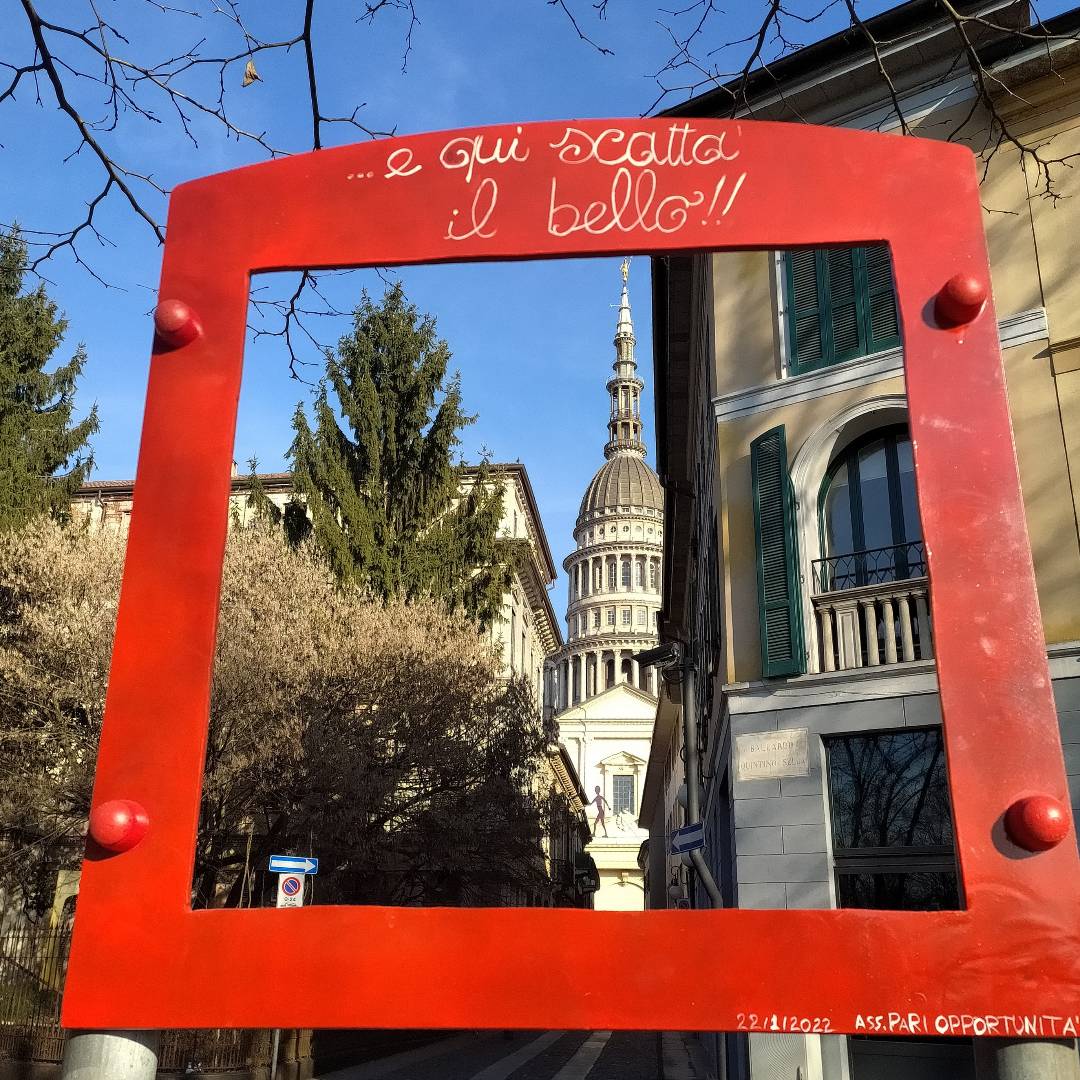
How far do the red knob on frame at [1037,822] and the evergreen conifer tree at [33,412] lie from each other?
22.3 meters

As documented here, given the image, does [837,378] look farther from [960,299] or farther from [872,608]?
[960,299]

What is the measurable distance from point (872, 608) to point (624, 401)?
111 metres

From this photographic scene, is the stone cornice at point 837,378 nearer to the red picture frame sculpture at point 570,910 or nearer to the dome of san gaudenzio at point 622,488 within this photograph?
the red picture frame sculpture at point 570,910

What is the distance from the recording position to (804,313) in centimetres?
1193

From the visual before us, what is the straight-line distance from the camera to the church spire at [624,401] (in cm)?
11744

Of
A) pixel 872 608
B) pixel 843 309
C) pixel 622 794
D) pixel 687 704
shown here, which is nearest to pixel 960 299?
pixel 872 608

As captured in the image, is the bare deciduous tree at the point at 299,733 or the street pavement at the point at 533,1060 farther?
the street pavement at the point at 533,1060

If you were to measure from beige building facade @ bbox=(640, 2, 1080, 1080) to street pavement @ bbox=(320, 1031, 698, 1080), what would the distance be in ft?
22.4

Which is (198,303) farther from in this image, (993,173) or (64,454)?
(64,454)

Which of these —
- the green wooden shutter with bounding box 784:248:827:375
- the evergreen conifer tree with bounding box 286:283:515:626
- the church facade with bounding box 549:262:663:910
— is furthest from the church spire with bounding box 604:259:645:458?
the green wooden shutter with bounding box 784:248:827:375

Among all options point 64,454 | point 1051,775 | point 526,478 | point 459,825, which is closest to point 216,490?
point 1051,775

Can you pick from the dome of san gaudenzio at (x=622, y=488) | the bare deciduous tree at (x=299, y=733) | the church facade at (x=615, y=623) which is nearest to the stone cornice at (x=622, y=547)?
the church facade at (x=615, y=623)

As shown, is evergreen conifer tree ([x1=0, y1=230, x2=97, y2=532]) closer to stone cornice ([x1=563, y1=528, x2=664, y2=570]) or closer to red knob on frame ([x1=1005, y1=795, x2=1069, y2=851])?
red knob on frame ([x1=1005, y1=795, x2=1069, y2=851])

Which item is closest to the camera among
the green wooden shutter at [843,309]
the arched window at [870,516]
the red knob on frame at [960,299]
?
the red knob on frame at [960,299]
